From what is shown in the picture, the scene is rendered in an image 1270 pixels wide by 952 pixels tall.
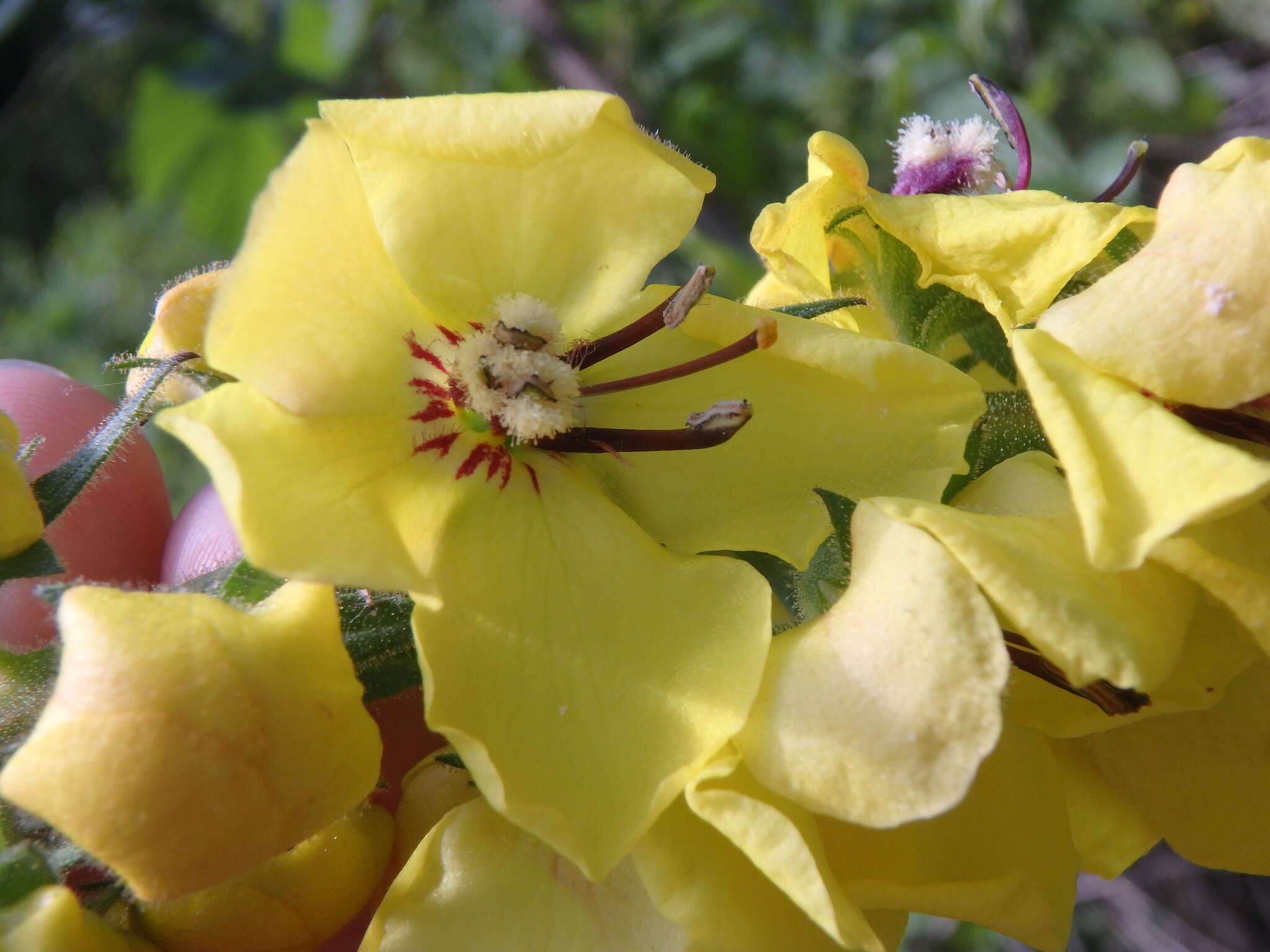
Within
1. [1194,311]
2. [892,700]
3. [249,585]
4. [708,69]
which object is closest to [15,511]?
[249,585]

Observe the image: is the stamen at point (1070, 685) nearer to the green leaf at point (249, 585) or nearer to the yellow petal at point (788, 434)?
the yellow petal at point (788, 434)

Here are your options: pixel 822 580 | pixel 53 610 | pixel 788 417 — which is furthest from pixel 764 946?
pixel 53 610

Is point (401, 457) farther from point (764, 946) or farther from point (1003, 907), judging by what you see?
point (1003, 907)

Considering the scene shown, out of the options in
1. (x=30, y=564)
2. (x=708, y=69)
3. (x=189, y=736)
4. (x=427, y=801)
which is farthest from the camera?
(x=708, y=69)

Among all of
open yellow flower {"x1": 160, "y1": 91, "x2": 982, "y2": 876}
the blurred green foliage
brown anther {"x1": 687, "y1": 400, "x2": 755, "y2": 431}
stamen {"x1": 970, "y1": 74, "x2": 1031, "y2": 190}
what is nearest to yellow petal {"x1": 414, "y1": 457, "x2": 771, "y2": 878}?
open yellow flower {"x1": 160, "y1": 91, "x2": 982, "y2": 876}

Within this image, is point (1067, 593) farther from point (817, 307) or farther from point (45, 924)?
point (45, 924)

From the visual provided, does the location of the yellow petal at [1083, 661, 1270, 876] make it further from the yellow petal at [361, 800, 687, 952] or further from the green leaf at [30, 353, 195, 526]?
the green leaf at [30, 353, 195, 526]
